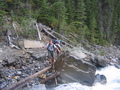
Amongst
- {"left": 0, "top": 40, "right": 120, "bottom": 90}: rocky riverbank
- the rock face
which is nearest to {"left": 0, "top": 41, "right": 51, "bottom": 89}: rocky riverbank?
{"left": 0, "top": 40, "right": 120, "bottom": 90}: rocky riverbank

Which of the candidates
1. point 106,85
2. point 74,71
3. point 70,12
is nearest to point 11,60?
point 74,71

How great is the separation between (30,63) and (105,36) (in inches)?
878

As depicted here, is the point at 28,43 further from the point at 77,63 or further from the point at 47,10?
the point at 47,10

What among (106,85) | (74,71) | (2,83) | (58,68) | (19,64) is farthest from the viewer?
(106,85)

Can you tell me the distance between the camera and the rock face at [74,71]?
7.86 metres

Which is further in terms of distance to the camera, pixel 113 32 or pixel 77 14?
pixel 113 32

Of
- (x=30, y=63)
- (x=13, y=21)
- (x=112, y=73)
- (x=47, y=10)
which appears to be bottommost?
(x=112, y=73)

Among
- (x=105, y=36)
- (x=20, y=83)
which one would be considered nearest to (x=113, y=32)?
(x=105, y=36)

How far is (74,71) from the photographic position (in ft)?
26.4

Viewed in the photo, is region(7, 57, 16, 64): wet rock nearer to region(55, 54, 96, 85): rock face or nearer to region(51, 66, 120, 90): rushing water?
region(55, 54, 96, 85): rock face

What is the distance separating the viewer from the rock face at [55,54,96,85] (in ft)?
25.8

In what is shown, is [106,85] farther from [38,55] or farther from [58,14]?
[58,14]

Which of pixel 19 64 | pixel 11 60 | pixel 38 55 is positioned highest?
pixel 11 60

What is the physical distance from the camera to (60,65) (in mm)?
7840
